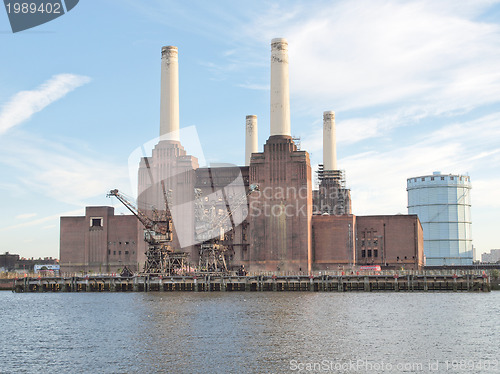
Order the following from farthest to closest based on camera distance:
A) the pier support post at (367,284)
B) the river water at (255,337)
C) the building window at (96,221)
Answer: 1. the building window at (96,221)
2. the pier support post at (367,284)
3. the river water at (255,337)

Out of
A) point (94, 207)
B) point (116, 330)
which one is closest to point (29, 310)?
point (116, 330)

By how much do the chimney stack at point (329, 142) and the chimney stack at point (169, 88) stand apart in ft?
136

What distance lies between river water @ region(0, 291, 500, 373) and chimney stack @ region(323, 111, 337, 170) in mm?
75996

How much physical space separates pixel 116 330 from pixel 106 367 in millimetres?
16604

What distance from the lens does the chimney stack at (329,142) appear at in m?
153

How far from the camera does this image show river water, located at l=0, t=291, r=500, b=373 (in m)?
39.3

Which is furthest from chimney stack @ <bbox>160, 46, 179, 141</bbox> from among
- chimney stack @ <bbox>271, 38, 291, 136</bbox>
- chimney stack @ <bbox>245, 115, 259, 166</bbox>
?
chimney stack @ <bbox>245, 115, 259, 166</bbox>

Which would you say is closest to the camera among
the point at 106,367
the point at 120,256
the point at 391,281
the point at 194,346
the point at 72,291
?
the point at 106,367

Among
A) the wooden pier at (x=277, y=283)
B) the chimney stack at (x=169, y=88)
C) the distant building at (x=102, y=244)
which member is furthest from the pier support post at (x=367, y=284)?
the distant building at (x=102, y=244)

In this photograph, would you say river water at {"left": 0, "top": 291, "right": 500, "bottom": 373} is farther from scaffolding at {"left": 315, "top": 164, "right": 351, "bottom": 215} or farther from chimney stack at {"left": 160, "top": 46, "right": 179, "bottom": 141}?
scaffolding at {"left": 315, "top": 164, "right": 351, "bottom": 215}

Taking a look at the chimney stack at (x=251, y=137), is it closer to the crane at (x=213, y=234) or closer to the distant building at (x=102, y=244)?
the crane at (x=213, y=234)

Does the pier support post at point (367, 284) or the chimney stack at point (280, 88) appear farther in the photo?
the chimney stack at point (280, 88)

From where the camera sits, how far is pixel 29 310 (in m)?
76.5

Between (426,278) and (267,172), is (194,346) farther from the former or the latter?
(267,172)
